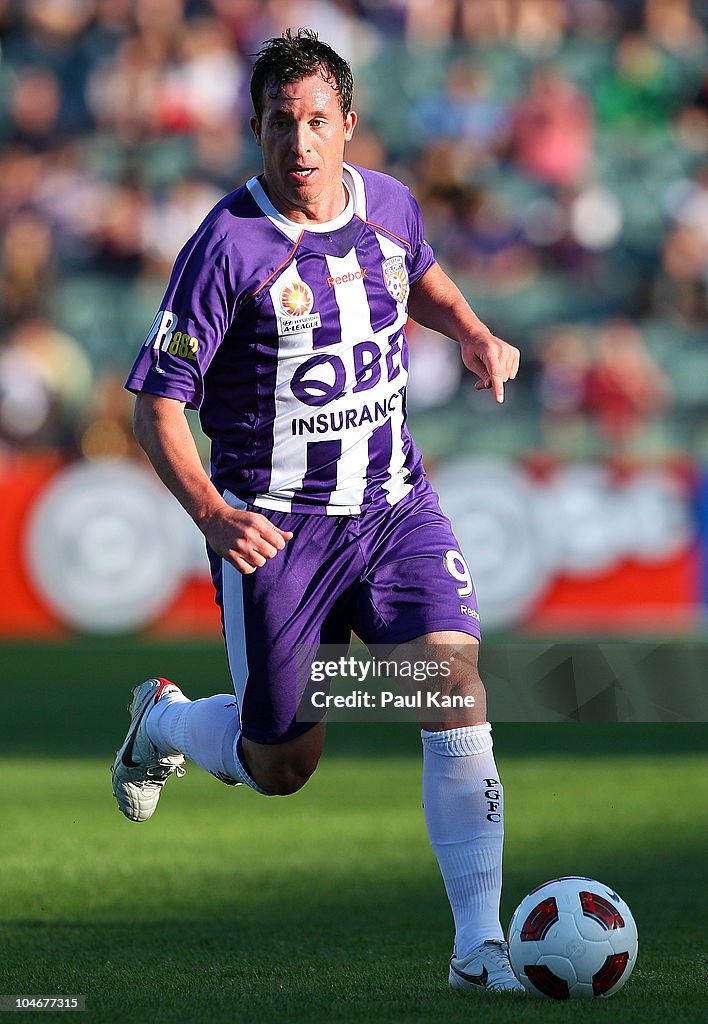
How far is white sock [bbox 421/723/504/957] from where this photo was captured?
4.19 meters

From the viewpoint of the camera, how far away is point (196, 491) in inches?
164

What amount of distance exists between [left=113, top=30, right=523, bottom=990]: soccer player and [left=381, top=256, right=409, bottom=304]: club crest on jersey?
0.01 metres

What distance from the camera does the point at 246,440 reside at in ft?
15.3

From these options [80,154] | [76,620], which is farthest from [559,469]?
[80,154]

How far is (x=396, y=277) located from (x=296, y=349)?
0.40 m

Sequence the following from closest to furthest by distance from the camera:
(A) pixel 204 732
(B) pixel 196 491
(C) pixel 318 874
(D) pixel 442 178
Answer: (B) pixel 196 491, (A) pixel 204 732, (C) pixel 318 874, (D) pixel 442 178

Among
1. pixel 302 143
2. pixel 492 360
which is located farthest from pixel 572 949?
pixel 302 143

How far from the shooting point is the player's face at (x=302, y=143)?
14.4 feet

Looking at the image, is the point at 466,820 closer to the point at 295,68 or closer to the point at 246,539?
the point at 246,539

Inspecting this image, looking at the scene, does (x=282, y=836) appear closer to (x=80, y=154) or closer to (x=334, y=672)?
(x=334, y=672)

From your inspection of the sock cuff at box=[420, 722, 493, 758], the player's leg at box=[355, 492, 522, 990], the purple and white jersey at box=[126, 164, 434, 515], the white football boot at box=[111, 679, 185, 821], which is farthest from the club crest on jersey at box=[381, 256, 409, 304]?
the white football boot at box=[111, 679, 185, 821]

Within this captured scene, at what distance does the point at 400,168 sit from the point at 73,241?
3251mm

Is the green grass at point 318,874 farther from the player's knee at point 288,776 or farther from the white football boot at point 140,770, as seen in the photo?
the player's knee at point 288,776

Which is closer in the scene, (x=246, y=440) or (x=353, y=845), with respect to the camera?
(x=246, y=440)
